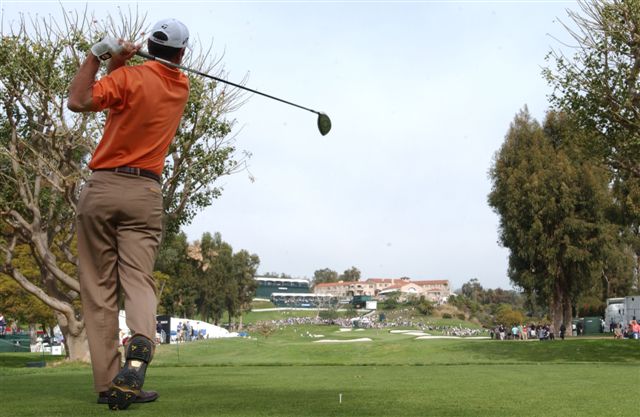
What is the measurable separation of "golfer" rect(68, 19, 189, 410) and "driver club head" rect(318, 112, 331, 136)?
2.35 meters

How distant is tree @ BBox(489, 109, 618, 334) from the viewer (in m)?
52.4

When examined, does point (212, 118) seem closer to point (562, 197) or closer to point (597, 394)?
point (597, 394)

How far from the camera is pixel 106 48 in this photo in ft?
18.3

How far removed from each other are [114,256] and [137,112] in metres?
1.16

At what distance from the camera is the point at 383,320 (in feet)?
380

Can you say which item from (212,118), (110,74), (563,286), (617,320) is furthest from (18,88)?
(617,320)

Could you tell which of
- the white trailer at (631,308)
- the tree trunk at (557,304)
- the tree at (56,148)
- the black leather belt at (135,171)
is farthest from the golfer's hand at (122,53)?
the white trailer at (631,308)

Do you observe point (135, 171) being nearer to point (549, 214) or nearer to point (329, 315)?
point (549, 214)

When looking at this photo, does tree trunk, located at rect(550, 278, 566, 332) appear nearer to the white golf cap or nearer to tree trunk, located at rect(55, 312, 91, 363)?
tree trunk, located at rect(55, 312, 91, 363)

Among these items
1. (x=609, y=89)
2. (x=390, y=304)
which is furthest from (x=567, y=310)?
(x=390, y=304)

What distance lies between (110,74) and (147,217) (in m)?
1.14

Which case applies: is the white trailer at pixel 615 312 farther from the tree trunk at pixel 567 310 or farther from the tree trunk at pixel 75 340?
the tree trunk at pixel 75 340

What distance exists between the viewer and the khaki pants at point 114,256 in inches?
226

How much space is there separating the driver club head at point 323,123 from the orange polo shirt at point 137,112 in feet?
7.92
